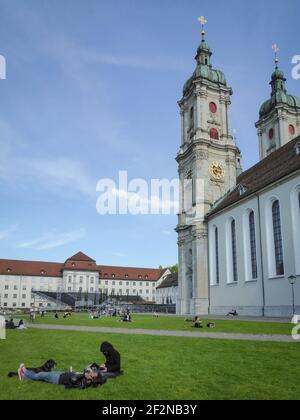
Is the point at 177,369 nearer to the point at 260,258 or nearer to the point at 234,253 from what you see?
the point at 260,258

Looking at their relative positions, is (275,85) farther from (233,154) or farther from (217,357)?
(217,357)

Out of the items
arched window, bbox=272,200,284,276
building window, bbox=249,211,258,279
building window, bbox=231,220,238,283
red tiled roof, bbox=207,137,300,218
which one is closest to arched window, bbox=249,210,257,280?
building window, bbox=249,211,258,279

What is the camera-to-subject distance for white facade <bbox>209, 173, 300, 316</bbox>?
34312mm

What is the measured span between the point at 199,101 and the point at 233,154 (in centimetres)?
928

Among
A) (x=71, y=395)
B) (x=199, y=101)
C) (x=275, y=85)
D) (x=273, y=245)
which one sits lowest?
(x=71, y=395)

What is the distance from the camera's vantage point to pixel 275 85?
67.6 meters

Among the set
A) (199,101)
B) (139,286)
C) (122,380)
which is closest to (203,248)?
(199,101)

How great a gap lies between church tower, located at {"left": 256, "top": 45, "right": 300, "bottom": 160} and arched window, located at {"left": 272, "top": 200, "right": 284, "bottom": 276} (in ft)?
86.1

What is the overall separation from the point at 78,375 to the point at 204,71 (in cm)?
5842

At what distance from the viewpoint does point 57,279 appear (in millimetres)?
118500

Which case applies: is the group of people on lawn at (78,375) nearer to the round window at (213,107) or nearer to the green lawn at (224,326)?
the green lawn at (224,326)

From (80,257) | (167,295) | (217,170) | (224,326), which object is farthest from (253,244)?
(80,257)

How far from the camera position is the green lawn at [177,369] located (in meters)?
7.14

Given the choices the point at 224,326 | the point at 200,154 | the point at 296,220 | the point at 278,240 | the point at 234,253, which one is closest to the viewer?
the point at 224,326
